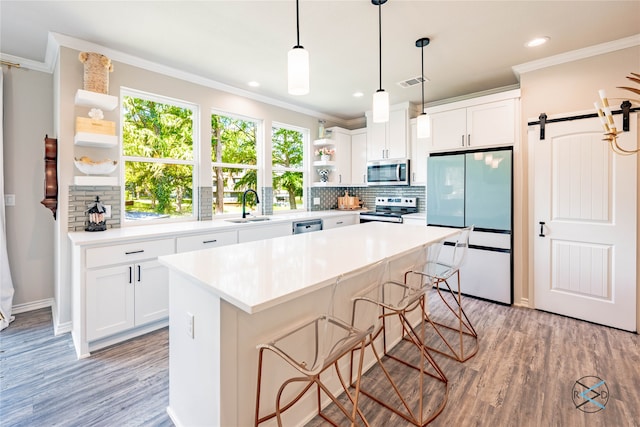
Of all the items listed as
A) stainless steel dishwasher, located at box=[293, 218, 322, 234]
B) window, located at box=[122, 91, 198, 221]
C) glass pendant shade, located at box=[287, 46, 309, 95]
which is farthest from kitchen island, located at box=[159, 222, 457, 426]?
stainless steel dishwasher, located at box=[293, 218, 322, 234]

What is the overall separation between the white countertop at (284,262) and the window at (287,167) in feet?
7.58

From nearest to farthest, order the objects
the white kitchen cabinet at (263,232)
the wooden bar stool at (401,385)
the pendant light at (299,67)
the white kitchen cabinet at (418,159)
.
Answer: the pendant light at (299,67), the wooden bar stool at (401,385), the white kitchen cabinet at (263,232), the white kitchen cabinet at (418,159)

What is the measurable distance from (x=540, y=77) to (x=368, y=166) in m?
2.41

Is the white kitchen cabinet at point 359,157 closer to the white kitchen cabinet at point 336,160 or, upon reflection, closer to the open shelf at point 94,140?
the white kitchen cabinet at point 336,160

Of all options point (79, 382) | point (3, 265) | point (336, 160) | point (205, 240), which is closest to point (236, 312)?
point (79, 382)

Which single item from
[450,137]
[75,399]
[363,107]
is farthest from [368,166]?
[75,399]

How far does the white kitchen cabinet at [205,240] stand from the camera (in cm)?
282

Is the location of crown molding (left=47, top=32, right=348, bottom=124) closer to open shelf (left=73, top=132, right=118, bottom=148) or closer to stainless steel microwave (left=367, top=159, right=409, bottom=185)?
open shelf (left=73, top=132, right=118, bottom=148)

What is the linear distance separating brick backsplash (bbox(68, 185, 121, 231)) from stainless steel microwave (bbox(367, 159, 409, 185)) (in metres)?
3.45

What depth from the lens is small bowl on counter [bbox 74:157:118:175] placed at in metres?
2.64

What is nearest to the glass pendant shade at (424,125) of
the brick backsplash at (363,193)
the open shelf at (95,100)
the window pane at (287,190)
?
the brick backsplash at (363,193)

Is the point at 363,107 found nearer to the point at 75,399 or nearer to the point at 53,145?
the point at 53,145

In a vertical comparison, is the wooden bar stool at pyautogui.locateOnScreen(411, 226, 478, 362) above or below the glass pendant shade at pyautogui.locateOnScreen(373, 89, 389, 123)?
below

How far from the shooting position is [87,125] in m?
2.59
